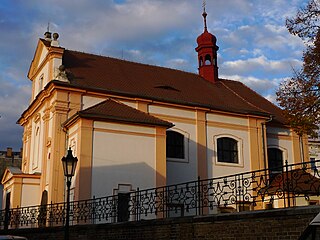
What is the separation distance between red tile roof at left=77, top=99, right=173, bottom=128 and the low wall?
6610 millimetres

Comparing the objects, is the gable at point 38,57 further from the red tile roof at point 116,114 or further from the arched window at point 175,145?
the arched window at point 175,145

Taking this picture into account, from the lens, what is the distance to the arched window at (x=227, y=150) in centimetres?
2623

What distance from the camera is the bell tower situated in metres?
31.5

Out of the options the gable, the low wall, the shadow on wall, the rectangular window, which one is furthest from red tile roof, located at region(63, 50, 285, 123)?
the low wall

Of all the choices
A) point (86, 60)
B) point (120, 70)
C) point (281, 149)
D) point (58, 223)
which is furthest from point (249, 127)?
point (58, 223)

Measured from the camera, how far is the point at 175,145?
24594mm

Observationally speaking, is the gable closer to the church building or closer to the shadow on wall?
the church building

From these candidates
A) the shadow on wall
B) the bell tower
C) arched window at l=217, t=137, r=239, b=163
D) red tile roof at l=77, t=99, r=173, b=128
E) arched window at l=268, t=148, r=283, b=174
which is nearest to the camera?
the shadow on wall

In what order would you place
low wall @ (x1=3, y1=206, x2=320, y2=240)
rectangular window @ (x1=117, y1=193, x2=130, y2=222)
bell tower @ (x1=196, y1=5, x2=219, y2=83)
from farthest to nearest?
bell tower @ (x1=196, y1=5, x2=219, y2=83)
rectangular window @ (x1=117, y1=193, x2=130, y2=222)
low wall @ (x1=3, y1=206, x2=320, y2=240)

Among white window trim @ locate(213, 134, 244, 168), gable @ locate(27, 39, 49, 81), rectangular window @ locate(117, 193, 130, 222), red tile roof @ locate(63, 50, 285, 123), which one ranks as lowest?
rectangular window @ locate(117, 193, 130, 222)

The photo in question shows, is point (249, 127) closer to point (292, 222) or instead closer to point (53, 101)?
point (53, 101)

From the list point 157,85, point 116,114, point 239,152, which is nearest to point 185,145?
point 239,152

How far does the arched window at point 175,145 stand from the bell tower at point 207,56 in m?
7.68

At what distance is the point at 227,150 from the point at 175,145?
12.1 feet
